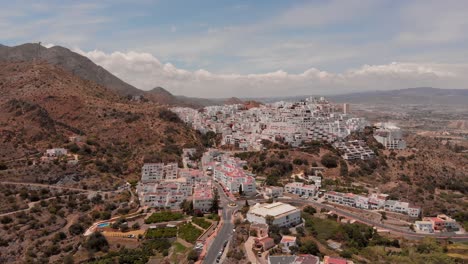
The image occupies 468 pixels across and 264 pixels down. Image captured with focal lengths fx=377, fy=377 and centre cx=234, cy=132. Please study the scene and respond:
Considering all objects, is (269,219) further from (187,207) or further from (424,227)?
(424,227)

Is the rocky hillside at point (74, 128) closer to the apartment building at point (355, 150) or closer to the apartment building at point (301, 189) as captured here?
the apartment building at point (301, 189)

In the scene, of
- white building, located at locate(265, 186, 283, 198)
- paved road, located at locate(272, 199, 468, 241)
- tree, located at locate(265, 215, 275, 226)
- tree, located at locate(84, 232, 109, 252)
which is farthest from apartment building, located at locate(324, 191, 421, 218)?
tree, located at locate(84, 232, 109, 252)

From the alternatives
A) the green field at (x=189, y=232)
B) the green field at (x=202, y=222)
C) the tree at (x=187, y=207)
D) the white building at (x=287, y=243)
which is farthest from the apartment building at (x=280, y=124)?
the white building at (x=287, y=243)

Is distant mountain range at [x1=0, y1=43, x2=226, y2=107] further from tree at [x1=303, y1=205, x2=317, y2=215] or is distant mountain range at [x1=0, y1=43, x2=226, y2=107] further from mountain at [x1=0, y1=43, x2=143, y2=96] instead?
tree at [x1=303, y1=205, x2=317, y2=215]

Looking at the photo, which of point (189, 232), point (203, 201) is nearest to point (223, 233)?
→ point (189, 232)

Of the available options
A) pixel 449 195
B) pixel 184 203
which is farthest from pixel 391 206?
pixel 184 203

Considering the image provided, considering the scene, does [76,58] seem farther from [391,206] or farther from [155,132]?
[391,206]
